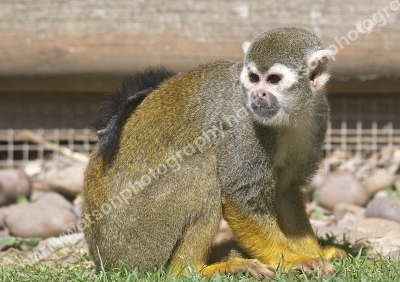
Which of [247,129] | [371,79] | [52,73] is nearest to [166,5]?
[52,73]

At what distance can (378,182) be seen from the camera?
833 cm

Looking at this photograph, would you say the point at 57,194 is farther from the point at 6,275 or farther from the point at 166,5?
the point at 6,275

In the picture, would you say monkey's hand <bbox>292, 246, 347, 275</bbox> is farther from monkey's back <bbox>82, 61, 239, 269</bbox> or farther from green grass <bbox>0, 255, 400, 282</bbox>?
monkey's back <bbox>82, 61, 239, 269</bbox>

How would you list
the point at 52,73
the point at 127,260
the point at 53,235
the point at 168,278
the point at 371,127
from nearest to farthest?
the point at 168,278 → the point at 127,260 → the point at 53,235 → the point at 52,73 → the point at 371,127

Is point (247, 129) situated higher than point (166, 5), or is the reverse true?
point (166, 5)

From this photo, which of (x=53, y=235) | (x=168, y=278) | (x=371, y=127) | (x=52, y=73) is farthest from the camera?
(x=371, y=127)

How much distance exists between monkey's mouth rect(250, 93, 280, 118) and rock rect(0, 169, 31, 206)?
12.9ft

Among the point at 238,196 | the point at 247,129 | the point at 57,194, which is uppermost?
the point at 247,129

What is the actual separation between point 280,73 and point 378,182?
3794mm

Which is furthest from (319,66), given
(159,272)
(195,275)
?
(159,272)

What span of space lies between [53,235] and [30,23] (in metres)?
2.61

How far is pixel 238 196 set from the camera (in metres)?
5.18

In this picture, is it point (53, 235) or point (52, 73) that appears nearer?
point (53, 235)

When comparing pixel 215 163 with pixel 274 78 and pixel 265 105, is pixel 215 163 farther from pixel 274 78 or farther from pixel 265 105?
pixel 274 78
